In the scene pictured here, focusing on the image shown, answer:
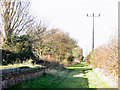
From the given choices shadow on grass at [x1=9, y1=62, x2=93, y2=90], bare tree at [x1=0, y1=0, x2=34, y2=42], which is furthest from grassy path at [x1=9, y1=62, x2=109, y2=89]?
bare tree at [x1=0, y1=0, x2=34, y2=42]

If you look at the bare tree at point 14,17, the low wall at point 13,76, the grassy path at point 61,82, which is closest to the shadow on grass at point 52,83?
the grassy path at point 61,82

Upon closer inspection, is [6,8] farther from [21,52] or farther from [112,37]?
[112,37]

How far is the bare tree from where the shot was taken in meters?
12.7

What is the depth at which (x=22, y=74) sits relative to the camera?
721 centimetres

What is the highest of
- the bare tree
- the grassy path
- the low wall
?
the bare tree

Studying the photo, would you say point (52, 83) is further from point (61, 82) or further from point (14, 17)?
point (14, 17)

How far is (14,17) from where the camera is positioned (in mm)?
13258

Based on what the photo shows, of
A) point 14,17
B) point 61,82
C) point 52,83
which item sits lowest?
point 61,82

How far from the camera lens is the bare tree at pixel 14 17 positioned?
41.6 ft

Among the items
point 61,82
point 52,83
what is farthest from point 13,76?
point 61,82

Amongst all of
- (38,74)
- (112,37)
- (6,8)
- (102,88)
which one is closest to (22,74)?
(38,74)

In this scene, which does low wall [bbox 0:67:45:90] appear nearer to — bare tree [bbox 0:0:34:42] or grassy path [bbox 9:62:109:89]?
grassy path [bbox 9:62:109:89]

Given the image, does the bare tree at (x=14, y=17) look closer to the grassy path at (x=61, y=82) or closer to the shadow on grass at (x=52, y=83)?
the grassy path at (x=61, y=82)

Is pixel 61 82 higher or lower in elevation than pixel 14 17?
lower
